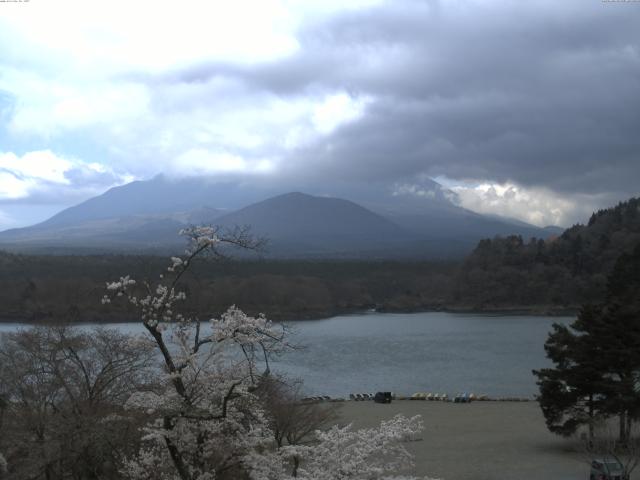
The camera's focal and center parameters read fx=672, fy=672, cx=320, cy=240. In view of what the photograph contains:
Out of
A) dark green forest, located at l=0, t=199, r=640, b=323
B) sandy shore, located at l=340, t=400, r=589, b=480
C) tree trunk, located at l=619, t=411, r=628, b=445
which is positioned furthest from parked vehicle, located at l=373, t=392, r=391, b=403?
dark green forest, located at l=0, t=199, r=640, b=323

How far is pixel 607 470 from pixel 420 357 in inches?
883

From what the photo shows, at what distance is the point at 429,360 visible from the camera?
30.7 m

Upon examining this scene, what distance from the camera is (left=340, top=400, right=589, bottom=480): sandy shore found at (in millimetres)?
11836

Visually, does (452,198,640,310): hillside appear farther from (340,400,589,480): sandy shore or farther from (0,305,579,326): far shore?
(340,400,589,480): sandy shore

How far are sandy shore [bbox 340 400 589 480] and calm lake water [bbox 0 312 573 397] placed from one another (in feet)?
11.1

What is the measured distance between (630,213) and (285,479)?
75783mm

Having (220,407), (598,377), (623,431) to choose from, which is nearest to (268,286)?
(598,377)

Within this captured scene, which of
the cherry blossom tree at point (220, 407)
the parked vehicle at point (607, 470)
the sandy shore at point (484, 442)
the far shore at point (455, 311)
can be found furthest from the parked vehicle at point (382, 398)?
the far shore at point (455, 311)

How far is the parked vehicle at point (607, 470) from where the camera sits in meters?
9.50

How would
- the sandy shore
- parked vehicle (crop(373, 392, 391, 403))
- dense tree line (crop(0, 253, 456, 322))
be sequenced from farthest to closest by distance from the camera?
dense tree line (crop(0, 253, 456, 322)), parked vehicle (crop(373, 392, 391, 403)), the sandy shore

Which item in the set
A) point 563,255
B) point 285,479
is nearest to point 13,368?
point 285,479

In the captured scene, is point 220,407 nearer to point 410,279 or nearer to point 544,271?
point 544,271

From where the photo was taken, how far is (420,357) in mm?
31812

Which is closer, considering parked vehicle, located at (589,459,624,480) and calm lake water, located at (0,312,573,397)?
parked vehicle, located at (589,459,624,480)
